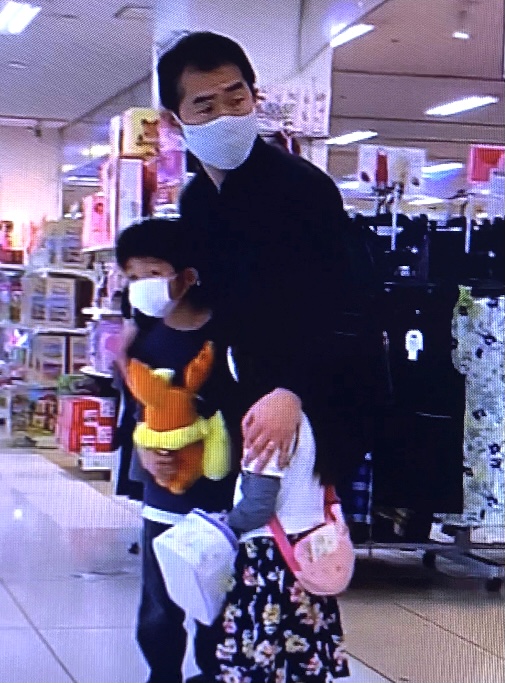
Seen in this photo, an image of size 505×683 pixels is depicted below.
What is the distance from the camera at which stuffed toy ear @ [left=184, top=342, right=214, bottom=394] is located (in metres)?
2.94

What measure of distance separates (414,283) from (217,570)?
5.21ft

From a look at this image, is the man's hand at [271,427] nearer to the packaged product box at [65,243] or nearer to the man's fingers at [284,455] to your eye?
the man's fingers at [284,455]

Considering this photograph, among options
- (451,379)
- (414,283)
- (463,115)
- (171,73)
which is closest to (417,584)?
(451,379)

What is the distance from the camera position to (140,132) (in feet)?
10.5

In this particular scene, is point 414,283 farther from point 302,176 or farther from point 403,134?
point 302,176

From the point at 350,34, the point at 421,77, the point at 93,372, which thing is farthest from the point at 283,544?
the point at 421,77

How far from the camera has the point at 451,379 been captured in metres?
4.34

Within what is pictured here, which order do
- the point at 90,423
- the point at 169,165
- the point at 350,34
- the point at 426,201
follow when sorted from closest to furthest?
the point at 169,165 → the point at 90,423 → the point at 350,34 → the point at 426,201

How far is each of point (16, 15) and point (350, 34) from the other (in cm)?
98

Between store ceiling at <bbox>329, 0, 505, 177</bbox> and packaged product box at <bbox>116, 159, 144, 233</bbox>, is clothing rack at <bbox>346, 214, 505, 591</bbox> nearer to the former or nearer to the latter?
store ceiling at <bbox>329, 0, 505, 177</bbox>

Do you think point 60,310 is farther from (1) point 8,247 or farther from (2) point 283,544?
(2) point 283,544

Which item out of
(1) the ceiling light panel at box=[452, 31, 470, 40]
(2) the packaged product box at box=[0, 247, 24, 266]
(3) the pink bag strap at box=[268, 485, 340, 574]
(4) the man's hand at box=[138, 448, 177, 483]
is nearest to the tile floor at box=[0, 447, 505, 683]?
(4) the man's hand at box=[138, 448, 177, 483]

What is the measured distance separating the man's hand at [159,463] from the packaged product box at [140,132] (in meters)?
0.72

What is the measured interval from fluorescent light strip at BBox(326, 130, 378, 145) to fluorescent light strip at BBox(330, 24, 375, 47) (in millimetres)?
237
